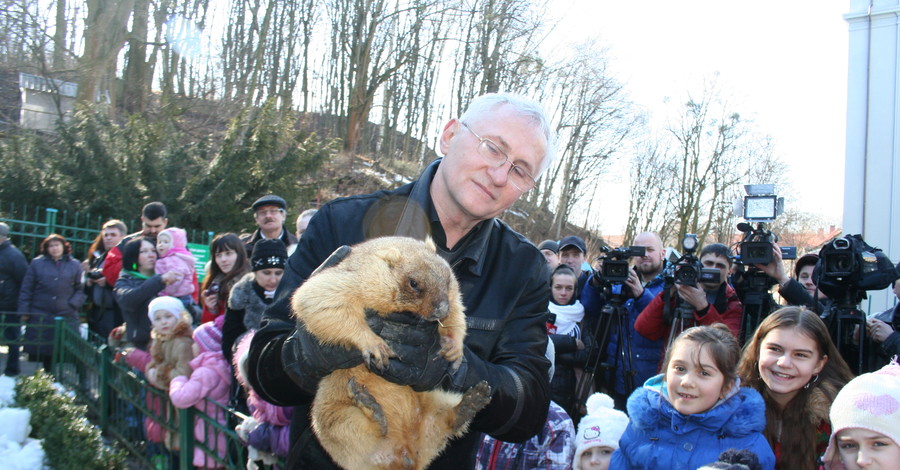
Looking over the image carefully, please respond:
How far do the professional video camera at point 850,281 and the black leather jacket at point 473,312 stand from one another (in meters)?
2.48

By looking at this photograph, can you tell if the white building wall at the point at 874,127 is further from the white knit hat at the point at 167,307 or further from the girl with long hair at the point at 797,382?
the white knit hat at the point at 167,307

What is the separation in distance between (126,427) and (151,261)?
191 cm

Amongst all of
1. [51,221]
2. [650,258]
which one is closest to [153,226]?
[51,221]

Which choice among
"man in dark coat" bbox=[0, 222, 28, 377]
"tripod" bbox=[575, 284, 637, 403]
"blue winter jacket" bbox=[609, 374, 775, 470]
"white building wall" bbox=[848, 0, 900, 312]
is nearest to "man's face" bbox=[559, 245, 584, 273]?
"tripod" bbox=[575, 284, 637, 403]

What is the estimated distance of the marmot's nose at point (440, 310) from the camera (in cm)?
191

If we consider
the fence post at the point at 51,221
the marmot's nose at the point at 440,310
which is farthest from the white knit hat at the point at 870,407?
the fence post at the point at 51,221

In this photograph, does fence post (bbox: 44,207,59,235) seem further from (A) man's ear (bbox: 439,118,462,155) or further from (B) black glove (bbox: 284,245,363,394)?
(B) black glove (bbox: 284,245,363,394)

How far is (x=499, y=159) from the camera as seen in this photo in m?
2.34

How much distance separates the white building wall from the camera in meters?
9.41

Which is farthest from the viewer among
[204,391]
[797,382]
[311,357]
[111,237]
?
[111,237]

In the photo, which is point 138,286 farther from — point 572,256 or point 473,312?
point 473,312

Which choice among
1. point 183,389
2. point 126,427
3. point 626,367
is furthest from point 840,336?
point 126,427

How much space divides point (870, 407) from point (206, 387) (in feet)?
13.6

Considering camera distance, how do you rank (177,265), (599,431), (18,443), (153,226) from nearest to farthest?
1. (599,431)
2. (18,443)
3. (177,265)
4. (153,226)
